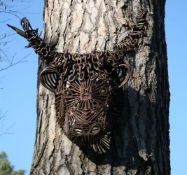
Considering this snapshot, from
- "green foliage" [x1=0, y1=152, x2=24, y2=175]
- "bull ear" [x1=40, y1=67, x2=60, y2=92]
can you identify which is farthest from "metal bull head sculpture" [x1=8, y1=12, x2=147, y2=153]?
"green foliage" [x1=0, y1=152, x2=24, y2=175]

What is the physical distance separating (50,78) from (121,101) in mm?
360

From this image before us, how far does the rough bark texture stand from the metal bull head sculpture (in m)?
0.10

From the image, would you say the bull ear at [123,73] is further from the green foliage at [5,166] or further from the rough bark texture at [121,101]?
the green foliage at [5,166]

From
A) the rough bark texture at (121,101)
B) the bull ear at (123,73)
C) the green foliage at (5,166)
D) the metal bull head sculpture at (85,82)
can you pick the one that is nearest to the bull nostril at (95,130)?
the metal bull head sculpture at (85,82)

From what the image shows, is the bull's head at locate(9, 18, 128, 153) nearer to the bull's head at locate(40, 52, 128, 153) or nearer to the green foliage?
the bull's head at locate(40, 52, 128, 153)

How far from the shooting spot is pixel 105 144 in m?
2.54

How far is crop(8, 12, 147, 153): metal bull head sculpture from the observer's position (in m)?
2.47

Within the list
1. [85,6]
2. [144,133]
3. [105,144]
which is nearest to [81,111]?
[105,144]

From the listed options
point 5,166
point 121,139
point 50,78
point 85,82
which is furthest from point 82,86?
point 5,166

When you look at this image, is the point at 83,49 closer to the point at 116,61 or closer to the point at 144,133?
the point at 116,61

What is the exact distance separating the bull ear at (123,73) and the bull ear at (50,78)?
11.2 inches

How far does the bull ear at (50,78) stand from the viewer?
259 centimetres

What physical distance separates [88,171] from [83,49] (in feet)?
2.01

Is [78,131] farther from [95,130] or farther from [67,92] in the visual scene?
[67,92]
